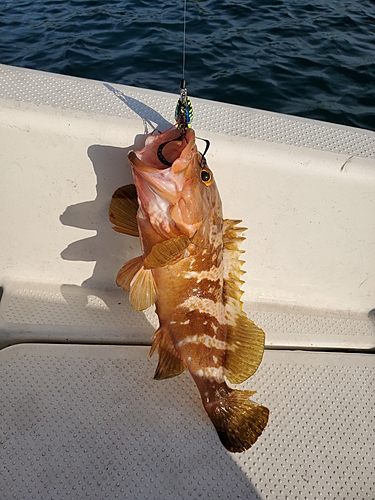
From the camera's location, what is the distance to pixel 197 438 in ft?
7.16

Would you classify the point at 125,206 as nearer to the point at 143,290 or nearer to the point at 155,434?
the point at 143,290

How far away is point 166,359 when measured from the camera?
2.33 m

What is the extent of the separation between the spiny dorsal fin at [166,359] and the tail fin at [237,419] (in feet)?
0.80

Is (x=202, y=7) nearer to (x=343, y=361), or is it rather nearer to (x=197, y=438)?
(x=343, y=361)

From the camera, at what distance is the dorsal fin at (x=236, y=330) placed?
91.8 inches

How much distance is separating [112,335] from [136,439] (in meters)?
0.72

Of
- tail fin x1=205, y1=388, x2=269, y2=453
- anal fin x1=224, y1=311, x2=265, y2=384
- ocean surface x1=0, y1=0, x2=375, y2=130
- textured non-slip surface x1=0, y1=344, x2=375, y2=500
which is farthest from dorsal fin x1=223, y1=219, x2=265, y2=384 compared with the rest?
ocean surface x1=0, y1=0, x2=375, y2=130

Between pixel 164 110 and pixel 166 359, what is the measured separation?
148cm

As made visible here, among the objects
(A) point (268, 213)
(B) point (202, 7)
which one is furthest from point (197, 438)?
(B) point (202, 7)

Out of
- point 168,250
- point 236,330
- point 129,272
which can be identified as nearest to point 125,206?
point 129,272

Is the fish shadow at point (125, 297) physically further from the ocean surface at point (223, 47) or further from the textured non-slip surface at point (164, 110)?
the ocean surface at point (223, 47)

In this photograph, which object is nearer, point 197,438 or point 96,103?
point 197,438

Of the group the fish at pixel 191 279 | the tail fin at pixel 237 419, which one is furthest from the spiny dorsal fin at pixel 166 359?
the tail fin at pixel 237 419

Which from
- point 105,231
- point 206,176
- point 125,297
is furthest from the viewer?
point 125,297
